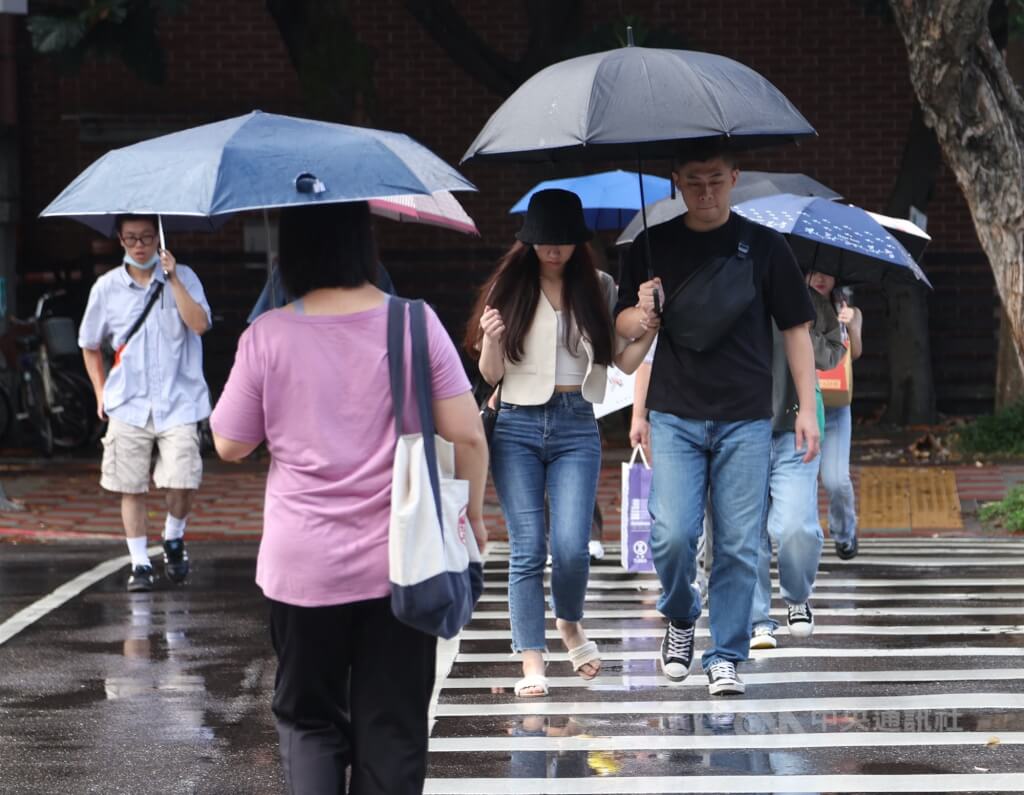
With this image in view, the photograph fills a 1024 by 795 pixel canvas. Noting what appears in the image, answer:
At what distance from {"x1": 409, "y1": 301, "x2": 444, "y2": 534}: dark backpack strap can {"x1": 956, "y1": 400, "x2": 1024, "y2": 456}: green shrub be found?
1187 centimetres

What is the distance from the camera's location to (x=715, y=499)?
6578 mm

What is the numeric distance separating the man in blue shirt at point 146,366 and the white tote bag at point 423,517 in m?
5.28

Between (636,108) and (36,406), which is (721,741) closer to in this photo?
(636,108)

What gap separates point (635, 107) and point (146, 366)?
4.19 metres

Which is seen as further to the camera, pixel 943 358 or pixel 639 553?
pixel 943 358

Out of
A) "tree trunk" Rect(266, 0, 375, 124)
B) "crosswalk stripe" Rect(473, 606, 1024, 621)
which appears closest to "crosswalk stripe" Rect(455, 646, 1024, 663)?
"crosswalk stripe" Rect(473, 606, 1024, 621)

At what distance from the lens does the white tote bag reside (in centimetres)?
412

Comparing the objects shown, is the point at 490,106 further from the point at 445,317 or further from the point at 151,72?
the point at 151,72

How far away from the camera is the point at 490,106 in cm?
1920

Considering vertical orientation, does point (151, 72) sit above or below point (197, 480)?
above

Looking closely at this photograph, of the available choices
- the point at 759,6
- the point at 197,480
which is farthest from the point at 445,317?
the point at 197,480

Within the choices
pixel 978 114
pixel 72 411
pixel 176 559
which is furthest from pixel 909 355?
pixel 176 559

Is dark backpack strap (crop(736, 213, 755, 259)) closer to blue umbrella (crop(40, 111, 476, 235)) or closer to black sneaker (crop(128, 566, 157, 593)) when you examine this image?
blue umbrella (crop(40, 111, 476, 235))

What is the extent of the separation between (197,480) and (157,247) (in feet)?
4.08
